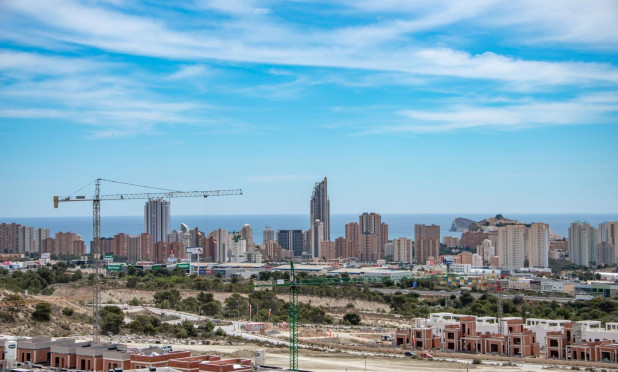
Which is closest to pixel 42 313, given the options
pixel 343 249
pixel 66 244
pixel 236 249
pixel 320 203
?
pixel 236 249

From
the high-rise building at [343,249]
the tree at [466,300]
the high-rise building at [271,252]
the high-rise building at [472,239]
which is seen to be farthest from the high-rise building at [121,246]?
the tree at [466,300]

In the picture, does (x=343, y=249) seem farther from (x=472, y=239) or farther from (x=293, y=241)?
(x=472, y=239)

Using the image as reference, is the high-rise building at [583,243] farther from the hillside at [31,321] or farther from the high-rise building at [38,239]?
the high-rise building at [38,239]

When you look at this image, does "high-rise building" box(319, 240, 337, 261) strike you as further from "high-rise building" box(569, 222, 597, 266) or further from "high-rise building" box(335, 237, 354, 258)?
"high-rise building" box(569, 222, 597, 266)

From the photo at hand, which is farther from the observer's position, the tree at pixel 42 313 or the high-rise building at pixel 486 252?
the high-rise building at pixel 486 252

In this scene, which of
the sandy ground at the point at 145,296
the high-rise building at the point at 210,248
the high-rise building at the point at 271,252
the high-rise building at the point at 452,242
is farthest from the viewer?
the high-rise building at the point at 452,242

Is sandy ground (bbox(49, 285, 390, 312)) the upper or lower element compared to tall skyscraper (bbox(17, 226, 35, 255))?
lower

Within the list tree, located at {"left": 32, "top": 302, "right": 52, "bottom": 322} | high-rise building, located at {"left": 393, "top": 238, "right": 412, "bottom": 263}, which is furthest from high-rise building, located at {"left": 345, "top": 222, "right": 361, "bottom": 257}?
tree, located at {"left": 32, "top": 302, "right": 52, "bottom": 322}
